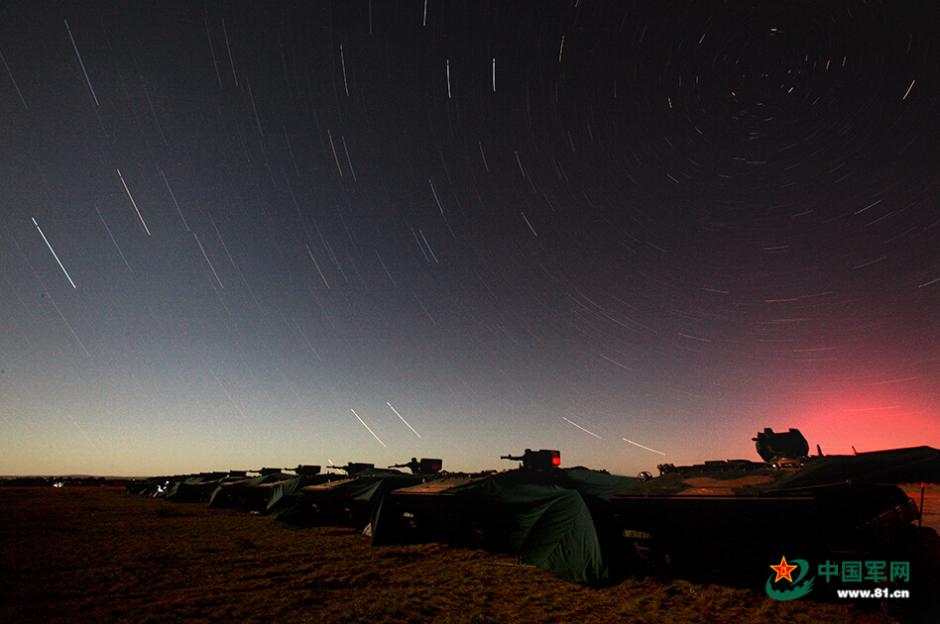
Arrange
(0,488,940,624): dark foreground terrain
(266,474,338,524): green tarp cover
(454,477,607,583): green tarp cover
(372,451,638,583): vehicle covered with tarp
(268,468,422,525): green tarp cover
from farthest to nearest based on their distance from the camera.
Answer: (266,474,338,524): green tarp cover < (268,468,422,525): green tarp cover < (372,451,638,583): vehicle covered with tarp < (454,477,607,583): green tarp cover < (0,488,940,624): dark foreground terrain

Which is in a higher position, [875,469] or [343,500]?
[875,469]

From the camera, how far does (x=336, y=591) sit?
909 centimetres

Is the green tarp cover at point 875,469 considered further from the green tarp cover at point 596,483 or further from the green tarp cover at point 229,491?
the green tarp cover at point 229,491

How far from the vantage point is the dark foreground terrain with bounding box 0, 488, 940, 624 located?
764cm

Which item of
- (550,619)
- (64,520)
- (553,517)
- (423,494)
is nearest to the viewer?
(550,619)

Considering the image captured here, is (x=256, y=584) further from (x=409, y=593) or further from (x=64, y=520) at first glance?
(x=64, y=520)

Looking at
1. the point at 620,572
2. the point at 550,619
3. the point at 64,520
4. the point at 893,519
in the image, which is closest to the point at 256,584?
the point at 550,619

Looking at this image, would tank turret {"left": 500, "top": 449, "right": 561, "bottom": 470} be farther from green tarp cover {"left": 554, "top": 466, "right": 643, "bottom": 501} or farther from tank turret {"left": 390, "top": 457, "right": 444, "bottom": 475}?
tank turret {"left": 390, "top": 457, "right": 444, "bottom": 475}

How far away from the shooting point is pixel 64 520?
75.6 ft

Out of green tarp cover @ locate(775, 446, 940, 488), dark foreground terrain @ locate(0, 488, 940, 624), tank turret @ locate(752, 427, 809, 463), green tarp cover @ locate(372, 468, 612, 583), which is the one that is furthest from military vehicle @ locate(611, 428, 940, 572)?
tank turret @ locate(752, 427, 809, 463)

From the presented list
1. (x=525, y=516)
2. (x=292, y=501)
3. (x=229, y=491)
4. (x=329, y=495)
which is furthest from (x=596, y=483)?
(x=229, y=491)

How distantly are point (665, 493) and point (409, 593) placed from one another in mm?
6013

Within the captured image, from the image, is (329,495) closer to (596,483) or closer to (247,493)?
(596,483)

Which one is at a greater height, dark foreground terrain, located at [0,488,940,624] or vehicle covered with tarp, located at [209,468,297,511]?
dark foreground terrain, located at [0,488,940,624]
